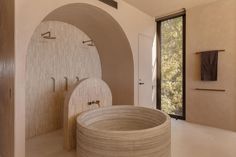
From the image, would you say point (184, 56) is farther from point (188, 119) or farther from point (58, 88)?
point (58, 88)

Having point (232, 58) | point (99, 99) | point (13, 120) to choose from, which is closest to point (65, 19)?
point (99, 99)

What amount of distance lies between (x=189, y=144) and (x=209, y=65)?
169 cm

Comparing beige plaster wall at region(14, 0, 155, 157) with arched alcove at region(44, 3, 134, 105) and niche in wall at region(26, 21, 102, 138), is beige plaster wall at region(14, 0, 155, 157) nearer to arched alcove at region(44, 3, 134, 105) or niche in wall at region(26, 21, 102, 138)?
arched alcove at region(44, 3, 134, 105)

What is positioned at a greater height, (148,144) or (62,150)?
(148,144)

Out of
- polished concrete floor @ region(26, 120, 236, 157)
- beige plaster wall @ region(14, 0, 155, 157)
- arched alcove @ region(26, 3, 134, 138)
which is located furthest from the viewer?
arched alcove @ region(26, 3, 134, 138)

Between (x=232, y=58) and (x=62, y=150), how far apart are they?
11.5ft

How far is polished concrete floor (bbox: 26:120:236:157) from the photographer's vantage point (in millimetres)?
2445

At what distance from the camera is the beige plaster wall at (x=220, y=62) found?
11.0ft

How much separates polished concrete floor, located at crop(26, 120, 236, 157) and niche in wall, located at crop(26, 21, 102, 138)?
335mm

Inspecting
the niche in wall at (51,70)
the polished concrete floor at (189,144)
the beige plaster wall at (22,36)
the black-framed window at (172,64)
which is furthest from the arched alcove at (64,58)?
the black-framed window at (172,64)

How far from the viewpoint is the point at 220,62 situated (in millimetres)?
3465

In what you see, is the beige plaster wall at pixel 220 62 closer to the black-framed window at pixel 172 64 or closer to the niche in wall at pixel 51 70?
the black-framed window at pixel 172 64

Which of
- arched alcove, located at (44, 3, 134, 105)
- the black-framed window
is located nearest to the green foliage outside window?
the black-framed window

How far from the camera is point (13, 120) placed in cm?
190
